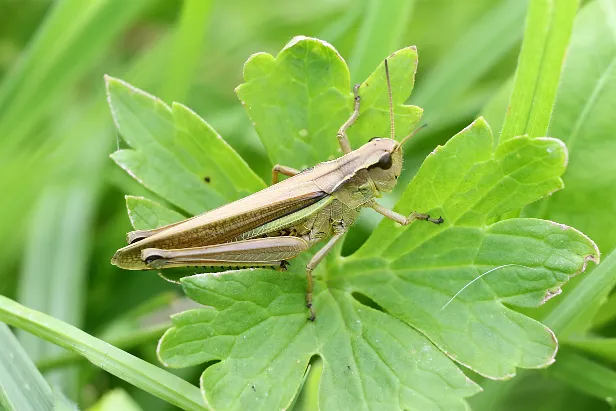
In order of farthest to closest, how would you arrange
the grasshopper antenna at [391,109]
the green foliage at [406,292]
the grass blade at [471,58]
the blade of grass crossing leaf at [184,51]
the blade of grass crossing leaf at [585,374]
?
the grass blade at [471,58], the blade of grass crossing leaf at [184,51], the blade of grass crossing leaf at [585,374], the grasshopper antenna at [391,109], the green foliage at [406,292]

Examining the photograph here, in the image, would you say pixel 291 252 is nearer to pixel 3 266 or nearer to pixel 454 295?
pixel 454 295

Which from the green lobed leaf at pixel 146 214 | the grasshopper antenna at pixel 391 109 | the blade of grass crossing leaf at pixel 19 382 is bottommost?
the blade of grass crossing leaf at pixel 19 382

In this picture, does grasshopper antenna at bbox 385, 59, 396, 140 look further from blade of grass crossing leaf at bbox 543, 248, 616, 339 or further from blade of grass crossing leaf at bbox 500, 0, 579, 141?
blade of grass crossing leaf at bbox 543, 248, 616, 339

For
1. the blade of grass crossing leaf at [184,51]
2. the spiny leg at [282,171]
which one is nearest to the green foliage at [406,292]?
the spiny leg at [282,171]

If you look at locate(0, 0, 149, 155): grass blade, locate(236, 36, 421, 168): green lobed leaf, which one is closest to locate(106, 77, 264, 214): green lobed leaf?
locate(236, 36, 421, 168): green lobed leaf

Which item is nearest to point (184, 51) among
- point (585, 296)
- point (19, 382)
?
point (19, 382)

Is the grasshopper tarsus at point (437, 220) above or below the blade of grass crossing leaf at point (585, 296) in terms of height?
above

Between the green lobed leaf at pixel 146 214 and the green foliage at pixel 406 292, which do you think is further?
the green lobed leaf at pixel 146 214

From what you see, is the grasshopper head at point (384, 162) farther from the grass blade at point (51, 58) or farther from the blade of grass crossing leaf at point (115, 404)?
the grass blade at point (51, 58)

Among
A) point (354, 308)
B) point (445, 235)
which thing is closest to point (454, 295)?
point (445, 235)
